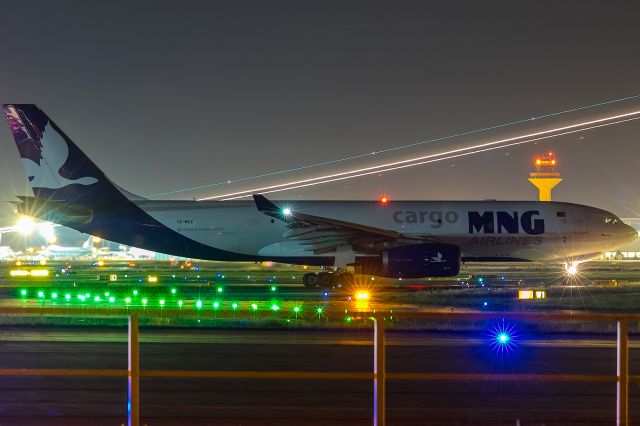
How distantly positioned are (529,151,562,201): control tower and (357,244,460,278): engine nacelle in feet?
307

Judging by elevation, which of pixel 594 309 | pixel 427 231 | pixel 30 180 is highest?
pixel 30 180

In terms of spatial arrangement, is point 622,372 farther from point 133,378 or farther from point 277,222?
point 277,222

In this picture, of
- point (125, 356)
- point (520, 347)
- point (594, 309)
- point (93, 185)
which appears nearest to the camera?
point (125, 356)

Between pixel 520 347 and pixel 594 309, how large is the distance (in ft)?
33.2

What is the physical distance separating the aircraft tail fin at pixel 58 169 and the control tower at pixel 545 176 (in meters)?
95.1

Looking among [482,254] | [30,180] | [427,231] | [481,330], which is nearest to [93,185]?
[30,180]

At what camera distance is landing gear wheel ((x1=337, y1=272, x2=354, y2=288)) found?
35.6m

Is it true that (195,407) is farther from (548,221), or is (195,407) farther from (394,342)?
(548,221)

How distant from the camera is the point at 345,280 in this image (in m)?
35.6

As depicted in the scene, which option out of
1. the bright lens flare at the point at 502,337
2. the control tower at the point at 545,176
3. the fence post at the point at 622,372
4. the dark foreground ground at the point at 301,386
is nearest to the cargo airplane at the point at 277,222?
the bright lens flare at the point at 502,337

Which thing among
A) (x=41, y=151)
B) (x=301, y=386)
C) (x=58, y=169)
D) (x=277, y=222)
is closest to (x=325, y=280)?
(x=277, y=222)

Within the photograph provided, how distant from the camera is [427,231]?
37500 mm

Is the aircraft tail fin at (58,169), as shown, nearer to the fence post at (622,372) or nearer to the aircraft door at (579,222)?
the aircraft door at (579,222)

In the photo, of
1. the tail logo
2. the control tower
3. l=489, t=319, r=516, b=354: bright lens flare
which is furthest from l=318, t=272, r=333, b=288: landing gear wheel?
the control tower
